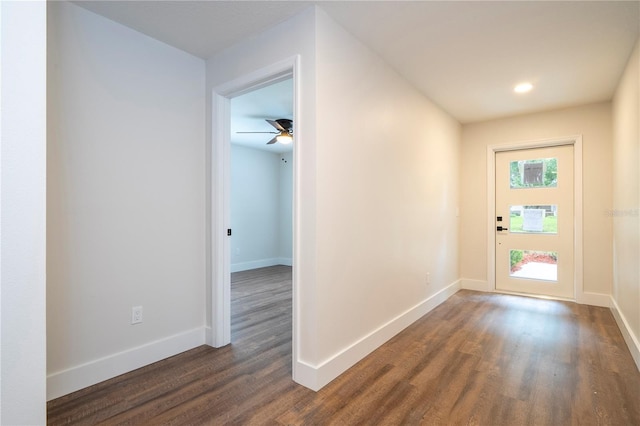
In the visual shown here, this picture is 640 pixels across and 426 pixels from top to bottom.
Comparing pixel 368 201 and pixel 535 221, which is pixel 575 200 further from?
pixel 368 201

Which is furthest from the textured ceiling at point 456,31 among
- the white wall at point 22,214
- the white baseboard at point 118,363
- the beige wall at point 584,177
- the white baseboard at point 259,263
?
the white baseboard at point 259,263

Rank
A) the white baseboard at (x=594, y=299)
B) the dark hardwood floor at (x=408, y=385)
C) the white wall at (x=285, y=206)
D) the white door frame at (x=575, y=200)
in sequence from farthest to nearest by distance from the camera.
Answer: the white wall at (x=285, y=206)
the white door frame at (x=575, y=200)
the white baseboard at (x=594, y=299)
the dark hardwood floor at (x=408, y=385)

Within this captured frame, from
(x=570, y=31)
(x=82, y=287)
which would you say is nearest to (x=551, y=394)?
(x=570, y=31)

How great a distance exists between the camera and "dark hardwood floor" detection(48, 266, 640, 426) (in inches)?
68.9

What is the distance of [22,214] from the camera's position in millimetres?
1047

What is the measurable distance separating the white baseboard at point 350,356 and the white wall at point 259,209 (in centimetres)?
404

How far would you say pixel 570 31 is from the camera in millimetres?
2326

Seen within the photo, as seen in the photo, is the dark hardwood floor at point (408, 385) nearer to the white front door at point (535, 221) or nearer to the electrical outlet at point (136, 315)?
the electrical outlet at point (136, 315)

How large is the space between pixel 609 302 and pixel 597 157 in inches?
68.9

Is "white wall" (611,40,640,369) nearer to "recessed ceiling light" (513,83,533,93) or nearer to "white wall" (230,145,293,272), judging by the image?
"recessed ceiling light" (513,83,533,93)

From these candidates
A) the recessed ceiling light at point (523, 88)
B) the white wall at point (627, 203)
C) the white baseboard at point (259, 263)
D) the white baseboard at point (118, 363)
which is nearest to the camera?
the white baseboard at point (118, 363)

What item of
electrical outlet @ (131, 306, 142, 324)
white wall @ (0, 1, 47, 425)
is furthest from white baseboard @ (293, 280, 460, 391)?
white wall @ (0, 1, 47, 425)

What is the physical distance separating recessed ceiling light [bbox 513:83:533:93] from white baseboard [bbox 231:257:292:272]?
5.18 m

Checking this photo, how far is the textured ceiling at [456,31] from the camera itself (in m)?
2.04
